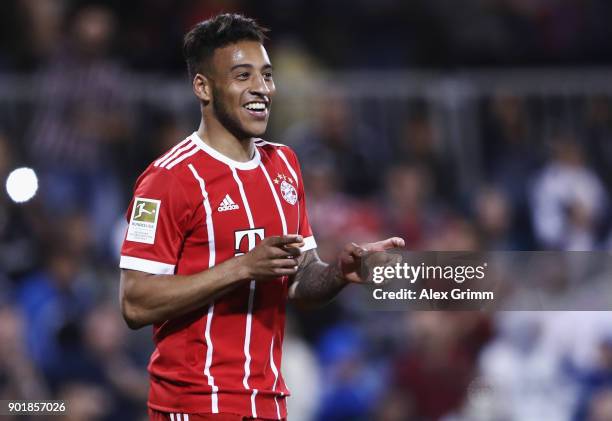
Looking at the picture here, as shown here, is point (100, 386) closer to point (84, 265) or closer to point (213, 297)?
point (84, 265)

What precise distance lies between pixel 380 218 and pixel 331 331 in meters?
1.06

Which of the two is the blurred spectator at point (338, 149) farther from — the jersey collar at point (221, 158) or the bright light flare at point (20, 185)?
the jersey collar at point (221, 158)

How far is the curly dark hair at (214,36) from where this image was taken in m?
4.11

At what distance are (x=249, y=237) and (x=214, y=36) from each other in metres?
0.72

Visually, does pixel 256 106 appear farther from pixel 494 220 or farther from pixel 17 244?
pixel 494 220

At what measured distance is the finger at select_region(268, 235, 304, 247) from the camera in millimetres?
3662

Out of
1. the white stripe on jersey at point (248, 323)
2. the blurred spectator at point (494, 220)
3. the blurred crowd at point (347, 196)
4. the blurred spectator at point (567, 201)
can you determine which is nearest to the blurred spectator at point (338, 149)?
the blurred crowd at point (347, 196)

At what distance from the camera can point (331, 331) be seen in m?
7.92

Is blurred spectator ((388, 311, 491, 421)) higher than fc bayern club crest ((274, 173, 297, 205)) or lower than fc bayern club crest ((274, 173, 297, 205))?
lower

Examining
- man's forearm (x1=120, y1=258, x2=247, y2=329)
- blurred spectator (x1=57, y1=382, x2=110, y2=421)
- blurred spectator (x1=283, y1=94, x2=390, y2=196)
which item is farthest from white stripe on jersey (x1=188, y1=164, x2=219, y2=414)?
blurred spectator (x1=283, y1=94, x2=390, y2=196)

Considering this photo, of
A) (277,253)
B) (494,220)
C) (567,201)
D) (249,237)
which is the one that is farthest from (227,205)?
(567,201)

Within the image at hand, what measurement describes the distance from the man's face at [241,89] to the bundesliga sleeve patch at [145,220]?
1.42 ft

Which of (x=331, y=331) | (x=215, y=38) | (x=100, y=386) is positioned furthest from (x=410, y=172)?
(x=215, y=38)

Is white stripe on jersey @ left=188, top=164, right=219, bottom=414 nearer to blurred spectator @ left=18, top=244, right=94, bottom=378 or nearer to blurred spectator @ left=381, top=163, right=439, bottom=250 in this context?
blurred spectator @ left=18, top=244, right=94, bottom=378
